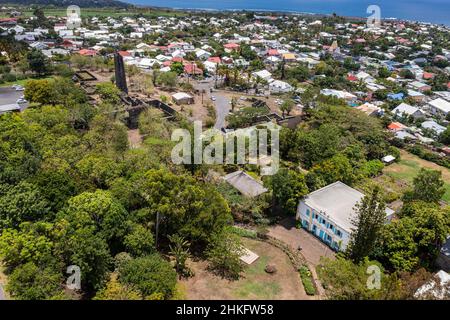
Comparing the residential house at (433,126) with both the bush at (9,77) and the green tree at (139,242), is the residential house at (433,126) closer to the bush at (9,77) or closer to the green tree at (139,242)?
the green tree at (139,242)

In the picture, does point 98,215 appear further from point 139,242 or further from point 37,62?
point 37,62

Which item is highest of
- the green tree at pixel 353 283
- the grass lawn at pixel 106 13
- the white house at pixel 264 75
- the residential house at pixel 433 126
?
the grass lawn at pixel 106 13

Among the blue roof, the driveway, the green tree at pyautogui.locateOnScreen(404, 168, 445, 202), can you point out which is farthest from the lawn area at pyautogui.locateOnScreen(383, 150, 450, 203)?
the blue roof

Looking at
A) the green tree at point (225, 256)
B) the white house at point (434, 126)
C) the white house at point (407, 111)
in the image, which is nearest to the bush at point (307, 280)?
the green tree at point (225, 256)

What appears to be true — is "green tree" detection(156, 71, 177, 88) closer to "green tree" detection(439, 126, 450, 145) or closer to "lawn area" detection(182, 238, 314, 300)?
"lawn area" detection(182, 238, 314, 300)

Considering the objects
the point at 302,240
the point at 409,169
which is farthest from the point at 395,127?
the point at 302,240

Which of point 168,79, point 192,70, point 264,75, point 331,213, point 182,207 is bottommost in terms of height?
point 331,213
